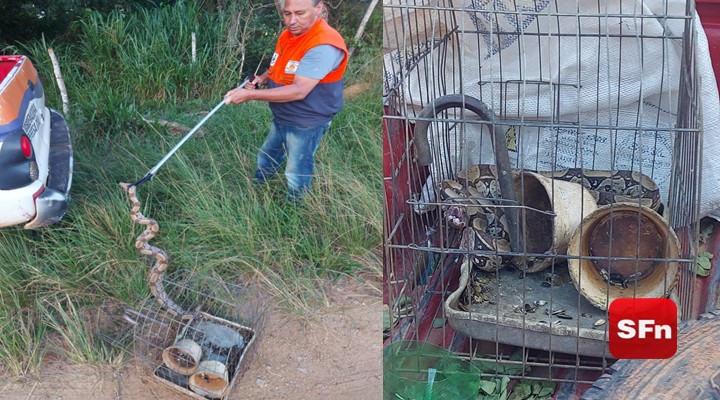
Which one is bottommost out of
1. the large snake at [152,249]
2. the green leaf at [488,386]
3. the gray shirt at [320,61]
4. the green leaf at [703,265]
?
the green leaf at [488,386]

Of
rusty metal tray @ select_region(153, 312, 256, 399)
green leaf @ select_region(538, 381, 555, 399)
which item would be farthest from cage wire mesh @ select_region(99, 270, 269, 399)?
green leaf @ select_region(538, 381, 555, 399)

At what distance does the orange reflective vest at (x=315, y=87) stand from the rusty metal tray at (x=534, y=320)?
967 millimetres

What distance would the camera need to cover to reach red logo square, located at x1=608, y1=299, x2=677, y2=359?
2299 millimetres

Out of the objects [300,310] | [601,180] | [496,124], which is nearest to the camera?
[300,310]

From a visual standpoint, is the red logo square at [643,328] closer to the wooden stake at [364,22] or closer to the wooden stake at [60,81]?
the wooden stake at [364,22]

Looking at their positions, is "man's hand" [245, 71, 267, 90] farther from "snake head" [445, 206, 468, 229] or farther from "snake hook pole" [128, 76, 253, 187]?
"snake head" [445, 206, 468, 229]

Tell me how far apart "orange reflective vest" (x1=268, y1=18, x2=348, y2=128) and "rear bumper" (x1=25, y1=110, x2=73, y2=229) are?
0.49m

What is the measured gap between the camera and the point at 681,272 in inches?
109

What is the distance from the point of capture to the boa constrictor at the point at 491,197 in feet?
9.18

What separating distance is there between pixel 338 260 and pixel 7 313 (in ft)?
2.54

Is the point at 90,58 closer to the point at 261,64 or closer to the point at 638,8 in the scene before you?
the point at 261,64

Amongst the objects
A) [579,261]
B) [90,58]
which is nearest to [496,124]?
[579,261]

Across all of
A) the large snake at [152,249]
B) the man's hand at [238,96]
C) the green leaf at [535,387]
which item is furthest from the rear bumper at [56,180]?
the green leaf at [535,387]

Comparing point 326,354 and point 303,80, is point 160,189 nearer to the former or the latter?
point 303,80
